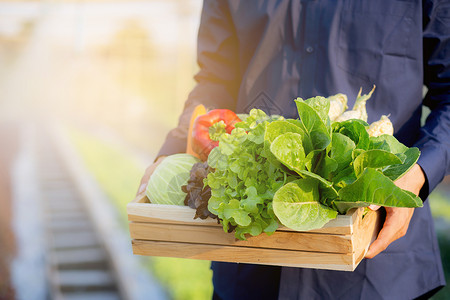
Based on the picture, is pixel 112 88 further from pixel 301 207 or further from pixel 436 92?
pixel 301 207

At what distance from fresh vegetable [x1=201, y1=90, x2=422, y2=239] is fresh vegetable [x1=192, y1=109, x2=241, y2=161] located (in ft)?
0.72

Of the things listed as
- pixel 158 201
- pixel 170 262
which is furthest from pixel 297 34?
pixel 170 262

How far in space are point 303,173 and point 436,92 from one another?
2.20ft

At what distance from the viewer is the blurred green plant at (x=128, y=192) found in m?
4.07

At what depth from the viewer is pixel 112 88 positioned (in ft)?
39.5

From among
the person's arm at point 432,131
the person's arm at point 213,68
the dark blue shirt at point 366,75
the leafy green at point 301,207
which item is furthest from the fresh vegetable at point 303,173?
the person's arm at point 213,68

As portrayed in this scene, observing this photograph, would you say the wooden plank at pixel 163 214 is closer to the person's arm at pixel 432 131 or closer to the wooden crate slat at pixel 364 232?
the wooden crate slat at pixel 364 232

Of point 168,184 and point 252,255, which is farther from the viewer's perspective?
point 168,184

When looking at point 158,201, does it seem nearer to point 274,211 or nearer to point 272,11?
point 274,211

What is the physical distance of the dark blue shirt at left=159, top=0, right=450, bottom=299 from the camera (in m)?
1.34

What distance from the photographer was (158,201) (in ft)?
4.07

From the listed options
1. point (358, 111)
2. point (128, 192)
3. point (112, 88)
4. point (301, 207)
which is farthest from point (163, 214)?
point (112, 88)

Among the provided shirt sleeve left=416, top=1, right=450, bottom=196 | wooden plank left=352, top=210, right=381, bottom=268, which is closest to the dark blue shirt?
shirt sleeve left=416, top=1, right=450, bottom=196

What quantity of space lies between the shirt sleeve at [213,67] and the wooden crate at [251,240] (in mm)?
392
